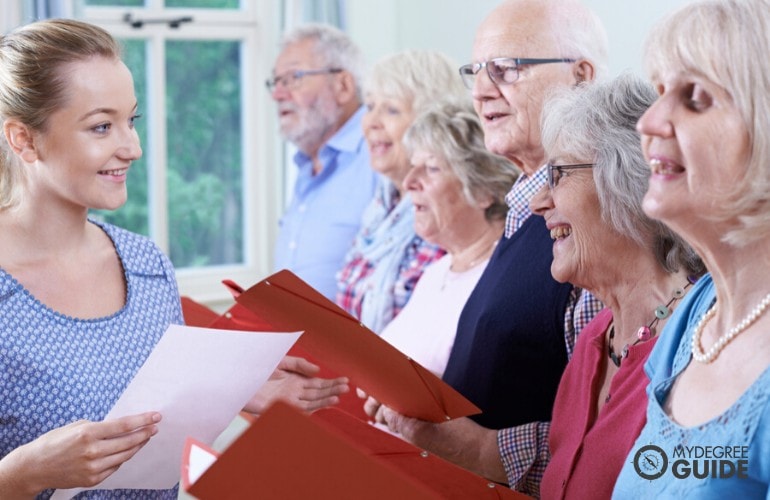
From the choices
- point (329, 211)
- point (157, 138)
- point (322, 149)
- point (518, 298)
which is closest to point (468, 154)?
point (518, 298)

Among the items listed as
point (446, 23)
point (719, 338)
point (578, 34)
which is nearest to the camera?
point (719, 338)

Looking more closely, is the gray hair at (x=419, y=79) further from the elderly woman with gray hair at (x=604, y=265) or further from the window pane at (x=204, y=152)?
the window pane at (x=204, y=152)

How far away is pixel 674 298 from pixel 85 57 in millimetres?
1083

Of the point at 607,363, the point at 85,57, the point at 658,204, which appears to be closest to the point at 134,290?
the point at 85,57

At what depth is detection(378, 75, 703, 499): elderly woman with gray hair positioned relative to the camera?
4.72ft

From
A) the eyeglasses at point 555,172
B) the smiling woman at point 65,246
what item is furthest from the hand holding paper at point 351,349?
the eyeglasses at point 555,172

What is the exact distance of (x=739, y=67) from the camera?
983 mm

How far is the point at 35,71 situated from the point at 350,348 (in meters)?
0.73

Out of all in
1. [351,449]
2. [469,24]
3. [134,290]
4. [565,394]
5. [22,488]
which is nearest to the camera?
[351,449]

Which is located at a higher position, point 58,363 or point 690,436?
point 690,436

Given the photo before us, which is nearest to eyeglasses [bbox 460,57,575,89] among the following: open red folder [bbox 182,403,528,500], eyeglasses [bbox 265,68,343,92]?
open red folder [bbox 182,403,528,500]

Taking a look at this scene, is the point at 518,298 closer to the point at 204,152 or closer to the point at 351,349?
the point at 351,349

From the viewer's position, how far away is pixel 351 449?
1.00 meters

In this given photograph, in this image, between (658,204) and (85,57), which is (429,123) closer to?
(85,57)
